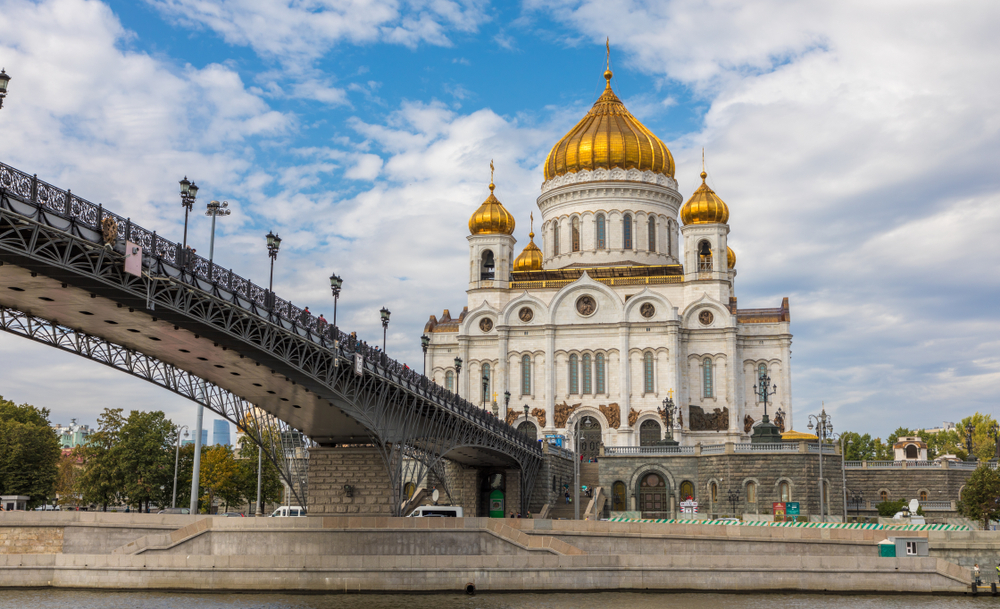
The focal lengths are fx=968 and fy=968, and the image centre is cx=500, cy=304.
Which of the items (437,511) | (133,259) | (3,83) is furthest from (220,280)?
(437,511)

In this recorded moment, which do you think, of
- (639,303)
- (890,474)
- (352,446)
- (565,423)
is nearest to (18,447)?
(352,446)

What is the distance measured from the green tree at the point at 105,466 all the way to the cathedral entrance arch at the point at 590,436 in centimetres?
3052

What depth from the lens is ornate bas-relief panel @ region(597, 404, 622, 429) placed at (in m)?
68.8

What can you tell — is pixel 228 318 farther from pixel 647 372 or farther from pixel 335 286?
pixel 647 372

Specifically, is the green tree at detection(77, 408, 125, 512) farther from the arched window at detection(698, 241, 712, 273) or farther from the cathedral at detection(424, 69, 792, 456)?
the arched window at detection(698, 241, 712, 273)

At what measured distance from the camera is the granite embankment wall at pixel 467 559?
107 feet

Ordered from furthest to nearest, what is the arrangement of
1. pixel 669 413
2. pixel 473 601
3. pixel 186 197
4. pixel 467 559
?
pixel 669 413, pixel 467 559, pixel 473 601, pixel 186 197

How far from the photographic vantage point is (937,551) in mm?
33844

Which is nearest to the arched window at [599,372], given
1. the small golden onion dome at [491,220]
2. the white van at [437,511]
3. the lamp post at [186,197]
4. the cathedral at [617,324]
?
the cathedral at [617,324]

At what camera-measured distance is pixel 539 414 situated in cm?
7062

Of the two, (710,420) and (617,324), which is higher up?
(617,324)

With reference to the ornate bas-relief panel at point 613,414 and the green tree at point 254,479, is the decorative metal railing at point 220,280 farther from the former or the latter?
the ornate bas-relief panel at point 613,414

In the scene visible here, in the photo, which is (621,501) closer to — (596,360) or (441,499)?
(441,499)

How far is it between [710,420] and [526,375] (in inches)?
537
